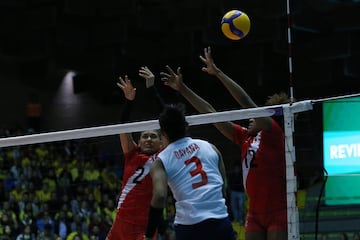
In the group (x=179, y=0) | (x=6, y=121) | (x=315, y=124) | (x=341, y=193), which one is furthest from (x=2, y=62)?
(x=341, y=193)

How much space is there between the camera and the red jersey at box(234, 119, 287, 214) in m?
7.68

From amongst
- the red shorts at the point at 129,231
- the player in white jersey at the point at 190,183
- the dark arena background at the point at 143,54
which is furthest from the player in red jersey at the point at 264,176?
the dark arena background at the point at 143,54

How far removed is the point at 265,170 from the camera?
771 cm

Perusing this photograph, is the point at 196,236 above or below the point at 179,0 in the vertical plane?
below

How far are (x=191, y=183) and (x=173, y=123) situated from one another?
1.58ft

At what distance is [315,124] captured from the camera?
20.2 metres

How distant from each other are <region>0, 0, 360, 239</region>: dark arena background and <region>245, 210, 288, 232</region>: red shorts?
1343cm

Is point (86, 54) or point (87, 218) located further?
point (86, 54)

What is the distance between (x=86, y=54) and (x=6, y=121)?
3.30 metres

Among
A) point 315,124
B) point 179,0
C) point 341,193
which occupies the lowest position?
point 341,193

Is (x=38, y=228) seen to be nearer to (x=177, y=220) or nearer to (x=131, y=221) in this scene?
(x=131, y=221)

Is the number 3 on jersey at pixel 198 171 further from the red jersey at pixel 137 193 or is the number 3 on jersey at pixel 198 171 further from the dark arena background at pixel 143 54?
the dark arena background at pixel 143 54

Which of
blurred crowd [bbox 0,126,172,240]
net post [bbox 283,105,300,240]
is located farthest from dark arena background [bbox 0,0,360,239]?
net post [bbox 283,105,300,240]

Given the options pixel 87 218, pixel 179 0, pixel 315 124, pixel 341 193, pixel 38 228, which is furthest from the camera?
pixel 179 0
